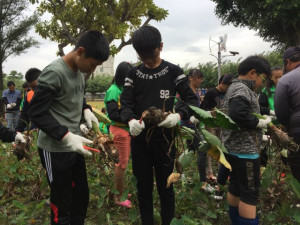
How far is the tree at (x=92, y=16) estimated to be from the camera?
10633 mm

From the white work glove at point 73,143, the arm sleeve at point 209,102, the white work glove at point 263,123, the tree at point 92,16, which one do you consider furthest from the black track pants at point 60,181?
the tree at point 92,16

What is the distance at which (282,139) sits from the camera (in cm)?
196

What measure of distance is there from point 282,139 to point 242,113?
36 centimetres

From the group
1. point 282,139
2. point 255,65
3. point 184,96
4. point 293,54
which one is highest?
A: point 293,54

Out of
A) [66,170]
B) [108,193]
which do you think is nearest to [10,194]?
[108,193]

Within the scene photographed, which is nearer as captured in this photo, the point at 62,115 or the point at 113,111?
the point at 62,115

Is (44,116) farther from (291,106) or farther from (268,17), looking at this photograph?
(268,17)

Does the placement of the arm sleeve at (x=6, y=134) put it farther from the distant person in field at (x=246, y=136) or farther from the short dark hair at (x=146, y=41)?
the distant person in field at (x=246, y=136)

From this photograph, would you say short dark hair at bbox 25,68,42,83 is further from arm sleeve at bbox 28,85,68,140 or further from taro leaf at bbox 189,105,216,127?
taro leaf at bbox 189,105,216,127

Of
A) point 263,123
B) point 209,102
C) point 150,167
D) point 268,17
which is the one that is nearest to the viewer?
point 263,123

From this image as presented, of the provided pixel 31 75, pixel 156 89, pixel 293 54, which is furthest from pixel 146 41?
pixel 31 75

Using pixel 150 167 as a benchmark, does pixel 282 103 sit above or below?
above

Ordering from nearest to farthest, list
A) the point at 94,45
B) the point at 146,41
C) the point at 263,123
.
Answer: the point at 94,45
the point at 146,41
the point at 263,123

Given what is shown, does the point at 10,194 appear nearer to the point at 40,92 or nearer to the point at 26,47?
the point at 40,92
